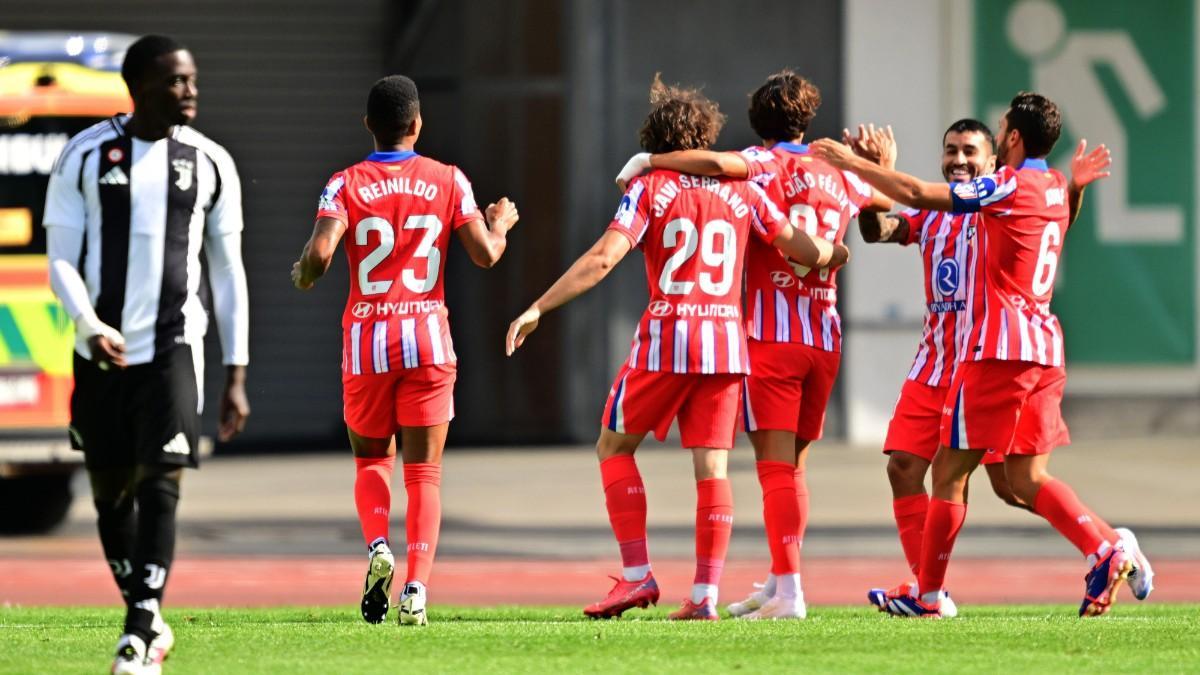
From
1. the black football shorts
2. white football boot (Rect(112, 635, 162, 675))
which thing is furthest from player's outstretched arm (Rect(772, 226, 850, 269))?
white football boot (Rect(112, 635, 162, 675))

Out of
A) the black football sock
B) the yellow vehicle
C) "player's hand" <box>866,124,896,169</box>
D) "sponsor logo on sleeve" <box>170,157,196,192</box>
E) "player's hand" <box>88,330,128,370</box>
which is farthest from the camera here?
the yellow vehicle

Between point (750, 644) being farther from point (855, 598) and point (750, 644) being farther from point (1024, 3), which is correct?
point (1024, 3)

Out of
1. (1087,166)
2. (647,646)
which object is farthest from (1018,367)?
(647,646)

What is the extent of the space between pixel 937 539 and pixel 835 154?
5.52 ft

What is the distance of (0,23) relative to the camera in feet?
76.5

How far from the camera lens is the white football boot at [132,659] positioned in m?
5.96

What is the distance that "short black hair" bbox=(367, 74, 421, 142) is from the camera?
7695mm

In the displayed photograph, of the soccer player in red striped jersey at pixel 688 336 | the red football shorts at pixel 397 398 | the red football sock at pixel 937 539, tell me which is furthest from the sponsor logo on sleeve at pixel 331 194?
the red football sock at pixel 937 539

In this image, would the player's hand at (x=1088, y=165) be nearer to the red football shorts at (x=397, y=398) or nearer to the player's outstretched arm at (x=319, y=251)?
the red football shorts at (x=397, y=398)

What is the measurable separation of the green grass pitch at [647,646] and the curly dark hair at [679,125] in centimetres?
193

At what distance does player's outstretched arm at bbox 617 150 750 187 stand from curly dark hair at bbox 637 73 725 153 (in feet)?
0.21

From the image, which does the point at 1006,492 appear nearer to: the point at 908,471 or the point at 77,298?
the point at 908,471

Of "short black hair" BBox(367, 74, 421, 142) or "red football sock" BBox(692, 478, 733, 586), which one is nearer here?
"short black hair" BBox(367, 74, 421, 142)

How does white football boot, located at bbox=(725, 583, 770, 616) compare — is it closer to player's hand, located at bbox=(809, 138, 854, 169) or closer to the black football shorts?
player's hand, located at bbox=(809, 138, 854, 169)
